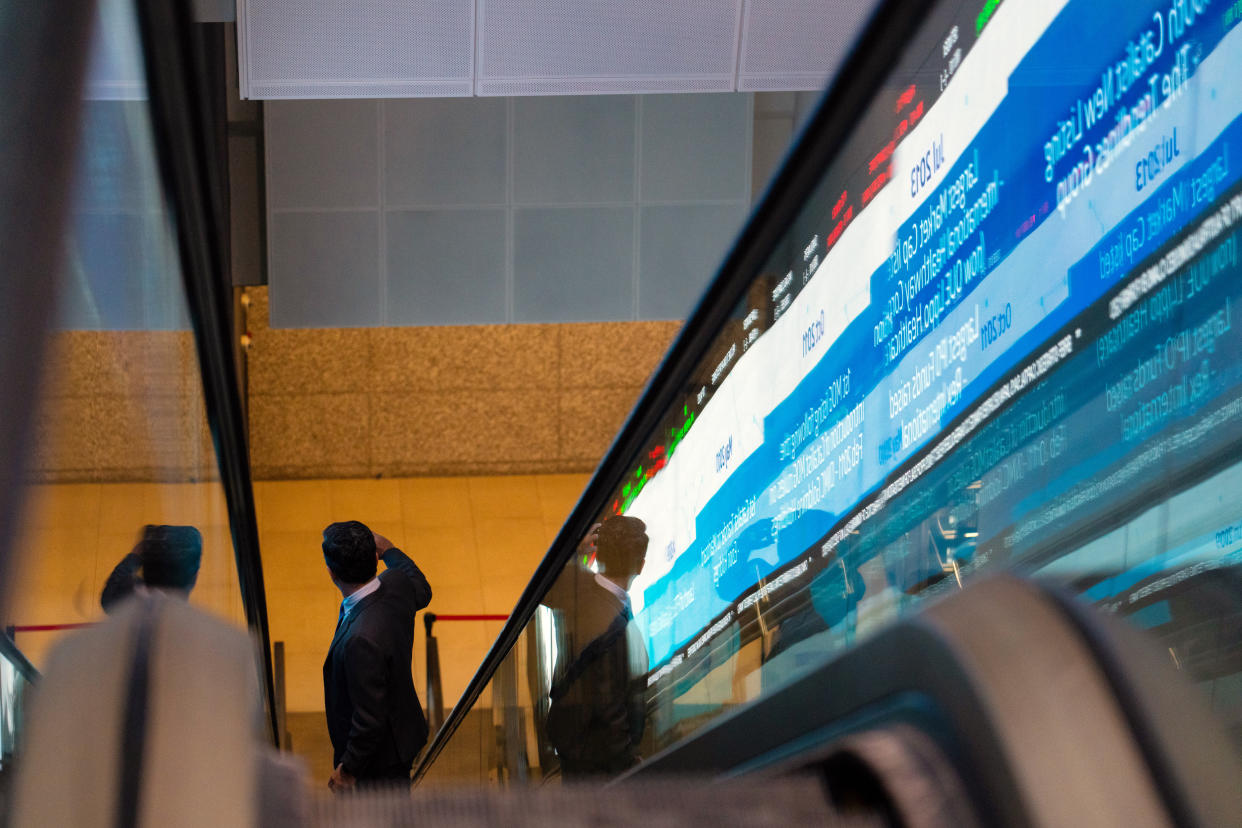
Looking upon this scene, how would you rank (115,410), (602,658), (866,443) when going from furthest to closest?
(602,658)
(866,443)
(115,410)

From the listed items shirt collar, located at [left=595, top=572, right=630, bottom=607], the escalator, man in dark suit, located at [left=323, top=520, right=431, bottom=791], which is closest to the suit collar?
man in dark suit, located at [left=323, top=520, right=431, bottom=791]

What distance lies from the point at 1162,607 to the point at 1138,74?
72 centimetres

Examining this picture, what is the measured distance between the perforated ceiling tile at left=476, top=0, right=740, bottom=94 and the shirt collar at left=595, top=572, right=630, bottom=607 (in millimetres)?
3222

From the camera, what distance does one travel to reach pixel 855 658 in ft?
3.30

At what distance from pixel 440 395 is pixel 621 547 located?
731 centimetres

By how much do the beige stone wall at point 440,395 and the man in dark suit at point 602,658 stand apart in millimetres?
6928

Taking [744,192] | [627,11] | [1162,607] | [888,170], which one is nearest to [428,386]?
[744,192]

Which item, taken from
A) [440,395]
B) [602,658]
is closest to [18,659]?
[602,658]

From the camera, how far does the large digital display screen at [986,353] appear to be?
1.51 meters

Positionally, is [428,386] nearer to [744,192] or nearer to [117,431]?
[744,192]

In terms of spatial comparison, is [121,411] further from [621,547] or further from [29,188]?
[621,547]

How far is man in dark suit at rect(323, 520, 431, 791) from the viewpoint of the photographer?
3820mm

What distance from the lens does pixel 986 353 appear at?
200cm

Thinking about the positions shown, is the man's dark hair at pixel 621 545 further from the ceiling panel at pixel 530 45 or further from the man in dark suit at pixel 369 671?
the ceiling panel at pixel 530 45
